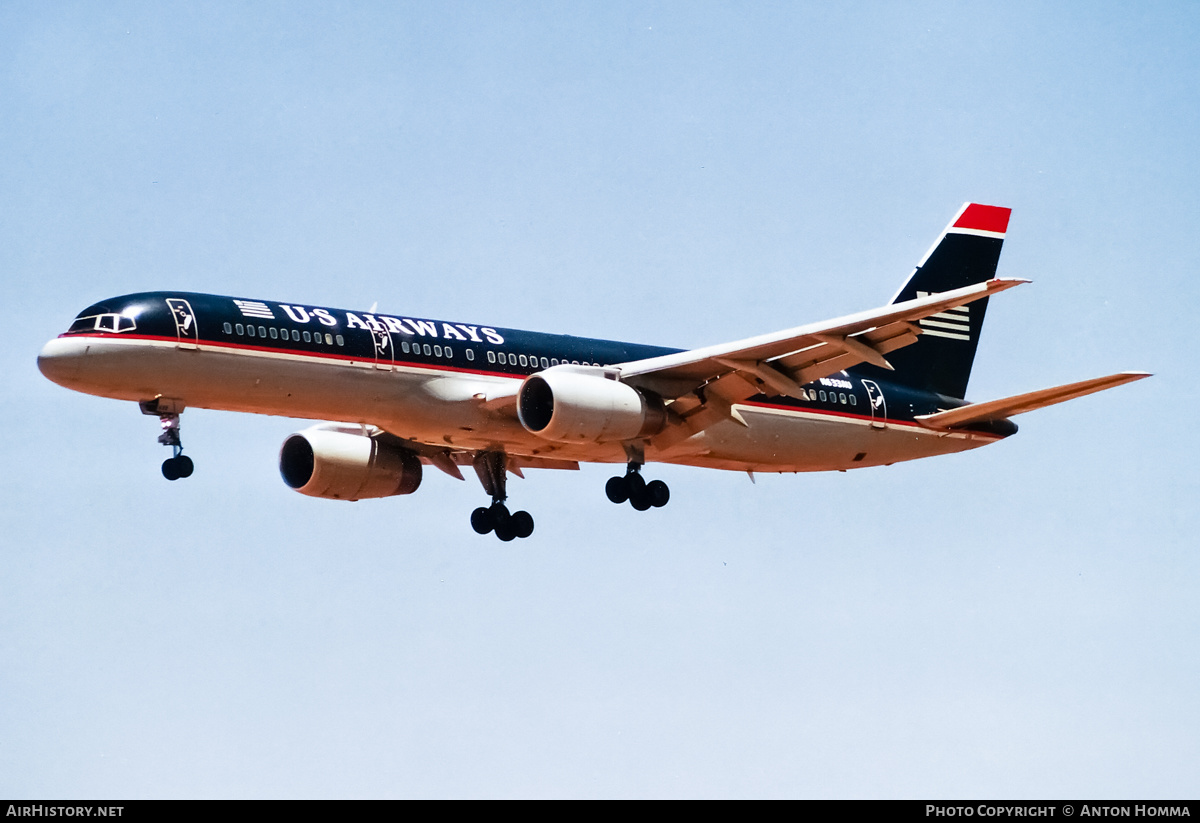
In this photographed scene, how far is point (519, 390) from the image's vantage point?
36.9m

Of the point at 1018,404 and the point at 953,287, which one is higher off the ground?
the point at 953,287

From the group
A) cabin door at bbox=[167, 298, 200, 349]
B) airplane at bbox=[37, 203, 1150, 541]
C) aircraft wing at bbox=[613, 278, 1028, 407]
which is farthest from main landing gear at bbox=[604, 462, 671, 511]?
cabin door at bbox=[167, 298, 200, 349]

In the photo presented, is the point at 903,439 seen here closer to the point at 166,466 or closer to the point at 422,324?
the point at 422,324

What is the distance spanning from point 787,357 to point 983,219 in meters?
14.2

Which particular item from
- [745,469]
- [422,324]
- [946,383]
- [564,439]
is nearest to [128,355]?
[422,324]

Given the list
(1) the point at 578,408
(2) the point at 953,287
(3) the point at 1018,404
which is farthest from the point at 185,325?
(2) the point at 953,287

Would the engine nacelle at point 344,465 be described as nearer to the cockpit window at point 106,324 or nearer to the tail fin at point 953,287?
the cockpit window at point 106,324

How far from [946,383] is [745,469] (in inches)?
288

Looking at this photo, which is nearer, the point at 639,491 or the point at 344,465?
the point at 639,491

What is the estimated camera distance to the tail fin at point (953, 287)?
45.6 metres

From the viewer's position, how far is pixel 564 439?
1448 inches

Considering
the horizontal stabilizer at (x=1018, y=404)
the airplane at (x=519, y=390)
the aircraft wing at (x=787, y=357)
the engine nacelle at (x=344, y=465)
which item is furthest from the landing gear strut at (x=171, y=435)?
the horizontal stabilizer at (x=1018, y=404)

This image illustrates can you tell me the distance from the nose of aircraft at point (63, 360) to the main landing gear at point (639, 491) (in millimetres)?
13639

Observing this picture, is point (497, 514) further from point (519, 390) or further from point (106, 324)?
point (106, 324)
